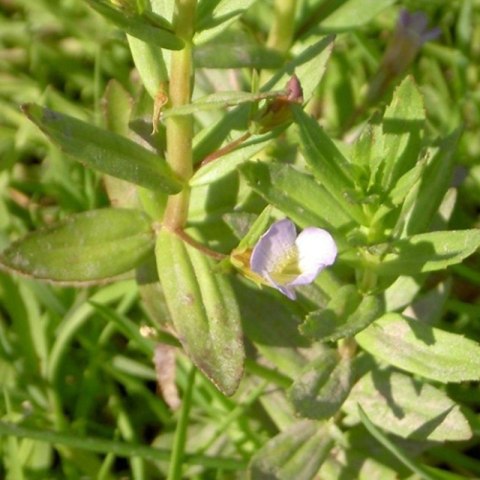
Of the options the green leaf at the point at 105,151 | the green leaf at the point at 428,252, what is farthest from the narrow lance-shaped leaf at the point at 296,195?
the green leaf at the point at 105,151

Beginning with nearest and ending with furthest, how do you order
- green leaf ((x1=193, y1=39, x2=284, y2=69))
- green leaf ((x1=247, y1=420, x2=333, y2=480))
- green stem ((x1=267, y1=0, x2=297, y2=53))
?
green leaf ((x1=247, y1=420, x2=333, y2=480)) < green leaf ((x1=193, y1=39, x2=284, y2=69)) < green stem ((x1=267, y1=0, x2=297, y2=53))

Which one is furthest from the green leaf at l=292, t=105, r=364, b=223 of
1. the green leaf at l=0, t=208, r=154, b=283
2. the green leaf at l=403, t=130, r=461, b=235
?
the green leaf at l=0, t=208, r=154, b=283

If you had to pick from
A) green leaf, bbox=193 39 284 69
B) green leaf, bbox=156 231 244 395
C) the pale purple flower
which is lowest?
green leaf, bbox=156 231 244 395

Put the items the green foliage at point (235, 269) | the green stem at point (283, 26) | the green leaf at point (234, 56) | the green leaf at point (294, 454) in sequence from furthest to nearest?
the green stem at point (283, 26) < the green leaf at point (234, 56) < the green leaf at point (294, 454) < the green foliage at point (235, 269)

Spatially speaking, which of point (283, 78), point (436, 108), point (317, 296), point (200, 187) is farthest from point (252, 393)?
point (436, 108)

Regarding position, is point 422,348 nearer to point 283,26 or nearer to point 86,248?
point 86,248

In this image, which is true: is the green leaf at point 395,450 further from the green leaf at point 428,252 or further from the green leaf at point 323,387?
the green leaf at point 428,252

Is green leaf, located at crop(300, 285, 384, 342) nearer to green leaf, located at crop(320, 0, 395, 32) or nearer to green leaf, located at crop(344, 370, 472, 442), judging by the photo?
green leaf, located at crop(344, 370, 472, 442)
